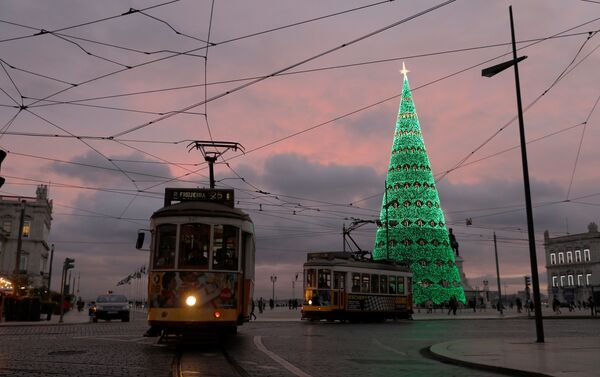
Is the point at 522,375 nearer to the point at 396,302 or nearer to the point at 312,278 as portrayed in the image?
the point at 312,278

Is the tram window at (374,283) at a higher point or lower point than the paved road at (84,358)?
higher

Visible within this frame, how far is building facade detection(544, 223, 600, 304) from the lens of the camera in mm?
112312

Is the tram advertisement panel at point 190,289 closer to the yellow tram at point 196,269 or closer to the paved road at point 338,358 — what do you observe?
the yellow tram at point 196,269

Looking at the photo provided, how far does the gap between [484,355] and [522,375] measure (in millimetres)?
2630

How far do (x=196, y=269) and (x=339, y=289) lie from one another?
1663cm

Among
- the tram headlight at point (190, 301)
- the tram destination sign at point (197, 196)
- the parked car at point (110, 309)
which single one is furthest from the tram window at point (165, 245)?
the parked car at point (110, 309)

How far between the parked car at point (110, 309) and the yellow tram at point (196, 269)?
60.0 feet

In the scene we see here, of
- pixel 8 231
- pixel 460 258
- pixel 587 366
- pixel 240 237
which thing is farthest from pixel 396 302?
pixel 8 231

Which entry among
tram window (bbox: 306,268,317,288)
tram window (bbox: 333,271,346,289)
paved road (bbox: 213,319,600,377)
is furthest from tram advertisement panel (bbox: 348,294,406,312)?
paved road (bbox: 213,319,600,377)

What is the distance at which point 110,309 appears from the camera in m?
30.6

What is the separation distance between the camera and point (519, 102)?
15992 millimetres

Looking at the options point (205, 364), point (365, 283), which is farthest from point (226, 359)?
point (365, 283)

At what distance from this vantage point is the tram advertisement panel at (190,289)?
12742 mm

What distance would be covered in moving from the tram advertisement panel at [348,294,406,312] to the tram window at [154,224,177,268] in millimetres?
16996
